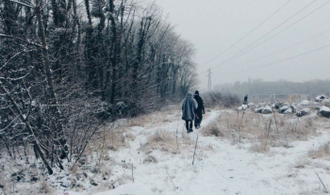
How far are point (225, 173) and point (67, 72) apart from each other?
6572mm

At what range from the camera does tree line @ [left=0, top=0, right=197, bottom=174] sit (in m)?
5.00

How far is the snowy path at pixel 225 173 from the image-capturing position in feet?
14.3

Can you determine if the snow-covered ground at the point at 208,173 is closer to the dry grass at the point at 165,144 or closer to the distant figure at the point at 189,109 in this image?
the dry grass at the point at 165,144

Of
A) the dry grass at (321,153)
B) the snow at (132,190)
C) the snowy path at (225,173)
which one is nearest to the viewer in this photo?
the snow at (132,190)

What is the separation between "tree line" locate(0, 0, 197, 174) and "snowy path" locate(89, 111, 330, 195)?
1661mm

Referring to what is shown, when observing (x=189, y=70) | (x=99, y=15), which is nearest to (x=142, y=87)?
(x=99, y=15)

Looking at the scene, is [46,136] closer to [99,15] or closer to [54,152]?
[54,152]

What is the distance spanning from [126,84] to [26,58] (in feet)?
36.9

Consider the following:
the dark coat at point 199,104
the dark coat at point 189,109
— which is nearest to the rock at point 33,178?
the dark coat at point 189,109

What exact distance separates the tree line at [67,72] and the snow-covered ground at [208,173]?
43.4 inches

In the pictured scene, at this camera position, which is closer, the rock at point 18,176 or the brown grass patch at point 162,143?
the rock at point 18,176

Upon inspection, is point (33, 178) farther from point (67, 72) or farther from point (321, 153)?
point (321, 153)

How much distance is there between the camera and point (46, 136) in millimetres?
5090

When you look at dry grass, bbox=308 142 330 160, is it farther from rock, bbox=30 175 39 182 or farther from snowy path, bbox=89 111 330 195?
rock, bbox=30 175 39 182
